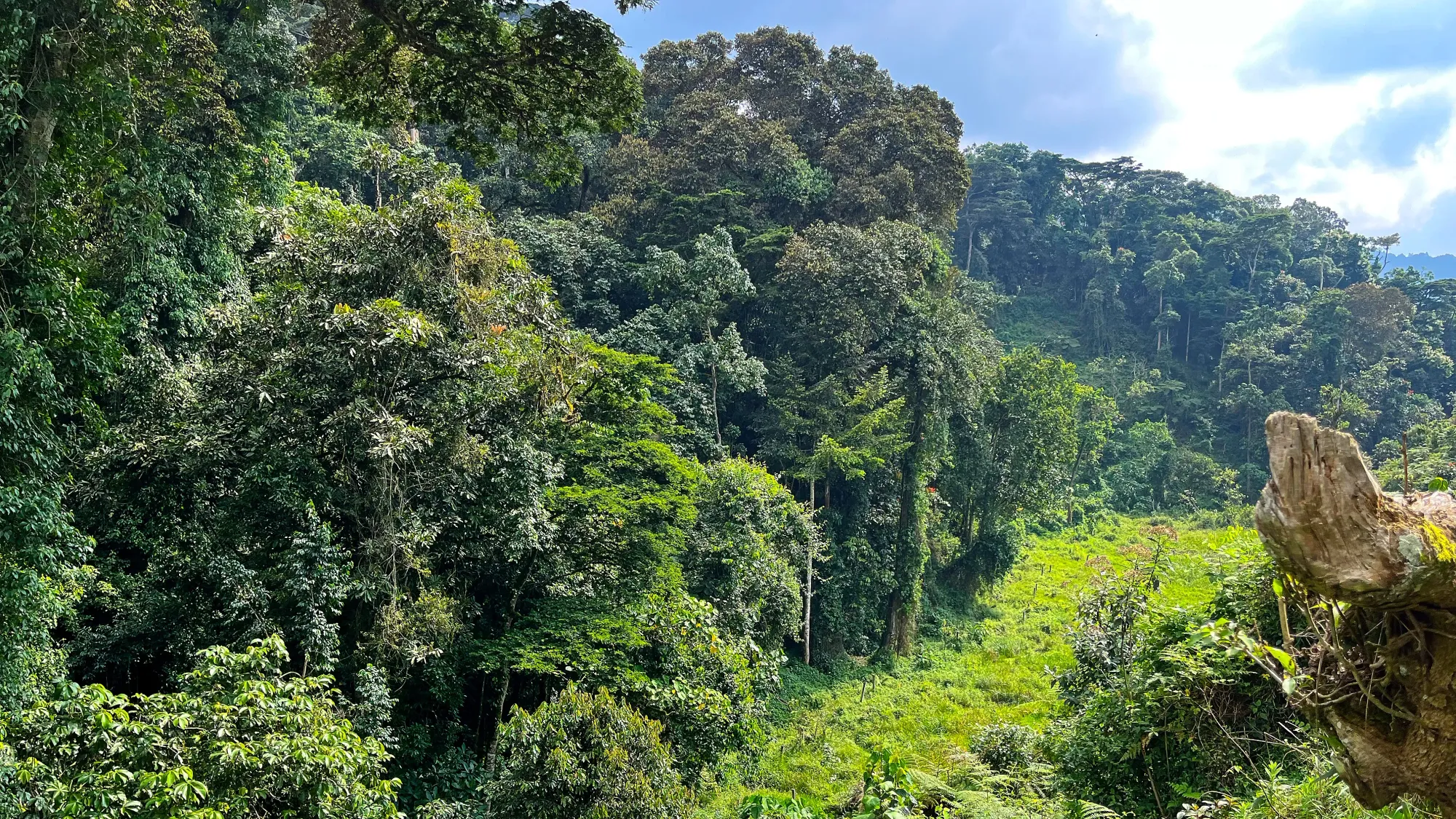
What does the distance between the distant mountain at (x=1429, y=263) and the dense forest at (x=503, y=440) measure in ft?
101

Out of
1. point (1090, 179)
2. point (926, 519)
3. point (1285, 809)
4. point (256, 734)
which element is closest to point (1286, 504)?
point (1285, 809)

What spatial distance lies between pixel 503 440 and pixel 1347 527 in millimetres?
9173

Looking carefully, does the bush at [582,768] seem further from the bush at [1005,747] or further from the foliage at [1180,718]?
the bush at [1005,747]

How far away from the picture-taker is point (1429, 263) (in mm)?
102938

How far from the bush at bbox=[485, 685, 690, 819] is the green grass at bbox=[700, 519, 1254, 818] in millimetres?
3488

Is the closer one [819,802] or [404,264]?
[404,264]

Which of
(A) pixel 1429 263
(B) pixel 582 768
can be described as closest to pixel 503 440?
(B) pixel 582 768

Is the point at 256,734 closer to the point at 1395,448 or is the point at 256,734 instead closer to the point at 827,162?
the point at 827,162

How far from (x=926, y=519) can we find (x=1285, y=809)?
699 inches

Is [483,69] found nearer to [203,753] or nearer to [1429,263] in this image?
[203,753]

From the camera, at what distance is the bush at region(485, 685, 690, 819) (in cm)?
681

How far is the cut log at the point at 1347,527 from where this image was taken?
201 cm

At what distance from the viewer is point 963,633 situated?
71.6 ft

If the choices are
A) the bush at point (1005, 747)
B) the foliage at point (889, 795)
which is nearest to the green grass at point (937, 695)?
the bush at point (1005, 747)
